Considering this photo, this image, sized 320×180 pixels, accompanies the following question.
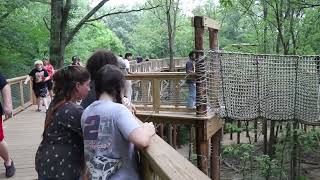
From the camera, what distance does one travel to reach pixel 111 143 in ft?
7.04

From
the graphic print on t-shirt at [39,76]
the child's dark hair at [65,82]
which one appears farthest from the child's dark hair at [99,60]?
the graphic print on t-shirt at [39,76]

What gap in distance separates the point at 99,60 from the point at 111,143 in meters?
0.94

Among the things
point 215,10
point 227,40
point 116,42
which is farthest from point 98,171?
point 116,42

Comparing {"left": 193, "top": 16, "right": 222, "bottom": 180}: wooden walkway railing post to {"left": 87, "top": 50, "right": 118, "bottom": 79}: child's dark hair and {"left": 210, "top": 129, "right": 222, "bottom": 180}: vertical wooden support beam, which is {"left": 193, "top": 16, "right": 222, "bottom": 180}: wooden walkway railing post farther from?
{"left": 87, "top": 50, "right": 118, "bottom": 79}: child's dark hair

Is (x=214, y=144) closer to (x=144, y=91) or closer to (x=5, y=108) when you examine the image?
(x=144, y=91)

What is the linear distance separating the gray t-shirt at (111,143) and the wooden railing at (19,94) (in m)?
8.80

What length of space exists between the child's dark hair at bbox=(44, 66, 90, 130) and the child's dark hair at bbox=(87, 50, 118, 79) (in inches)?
8.2

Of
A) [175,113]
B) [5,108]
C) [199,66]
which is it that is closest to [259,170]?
[175,113]

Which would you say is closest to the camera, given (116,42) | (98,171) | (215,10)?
(98,171)

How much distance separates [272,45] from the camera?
18.9 meters

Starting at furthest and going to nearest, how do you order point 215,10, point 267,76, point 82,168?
point 215,10 < point 267,76 < point 82,168

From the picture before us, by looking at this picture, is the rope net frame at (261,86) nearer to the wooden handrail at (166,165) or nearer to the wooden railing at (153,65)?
the wooden handrail at (166,165)

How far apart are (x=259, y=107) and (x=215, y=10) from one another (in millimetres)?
29176

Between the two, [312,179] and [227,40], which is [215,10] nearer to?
[227,40]
